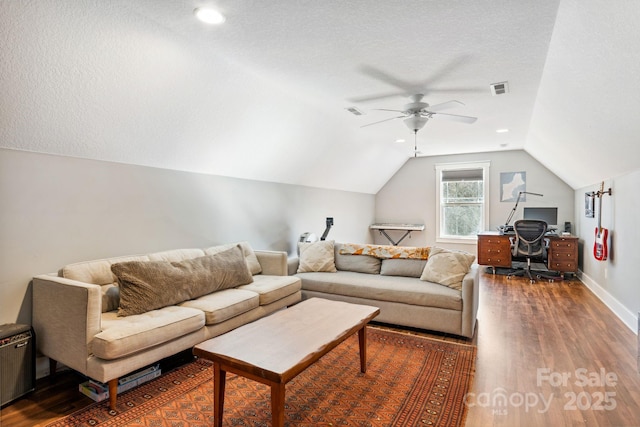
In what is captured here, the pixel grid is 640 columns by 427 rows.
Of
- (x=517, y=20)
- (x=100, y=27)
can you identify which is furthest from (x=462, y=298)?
(x=100, y=27)

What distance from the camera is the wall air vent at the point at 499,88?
3.33 m

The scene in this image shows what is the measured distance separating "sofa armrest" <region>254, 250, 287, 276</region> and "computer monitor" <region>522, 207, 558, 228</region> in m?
5.08

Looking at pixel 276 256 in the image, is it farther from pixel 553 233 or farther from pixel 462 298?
pixel 553 233

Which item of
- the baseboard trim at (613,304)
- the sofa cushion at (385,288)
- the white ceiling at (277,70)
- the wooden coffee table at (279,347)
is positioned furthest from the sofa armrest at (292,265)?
the baseboard trim at (613,304)

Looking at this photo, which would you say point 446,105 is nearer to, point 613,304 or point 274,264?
point 274,264

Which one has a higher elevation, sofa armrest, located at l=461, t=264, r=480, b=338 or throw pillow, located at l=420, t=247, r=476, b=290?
throw pillow, located at l=420, t=247, r=476, b=290

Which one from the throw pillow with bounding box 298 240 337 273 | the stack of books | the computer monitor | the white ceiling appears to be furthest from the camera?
the computer monitor

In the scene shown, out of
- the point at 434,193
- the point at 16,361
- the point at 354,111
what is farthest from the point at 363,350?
the point at 434,193

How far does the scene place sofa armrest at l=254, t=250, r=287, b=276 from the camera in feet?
13.2

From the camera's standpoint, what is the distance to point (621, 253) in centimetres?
388

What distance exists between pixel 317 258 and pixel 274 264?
570mm

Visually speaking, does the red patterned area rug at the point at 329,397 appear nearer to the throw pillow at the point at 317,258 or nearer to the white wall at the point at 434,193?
the throw pillow at the point at 317,258

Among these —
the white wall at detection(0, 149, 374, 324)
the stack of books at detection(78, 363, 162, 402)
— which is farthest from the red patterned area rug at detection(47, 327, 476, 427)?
the white wall at detection(0, 149, 374, 324)

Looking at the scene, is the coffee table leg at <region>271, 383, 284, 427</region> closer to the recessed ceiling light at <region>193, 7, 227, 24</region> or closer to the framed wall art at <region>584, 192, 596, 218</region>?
the recessed ceiling light at <region>193, 7, 227, 24</region>
